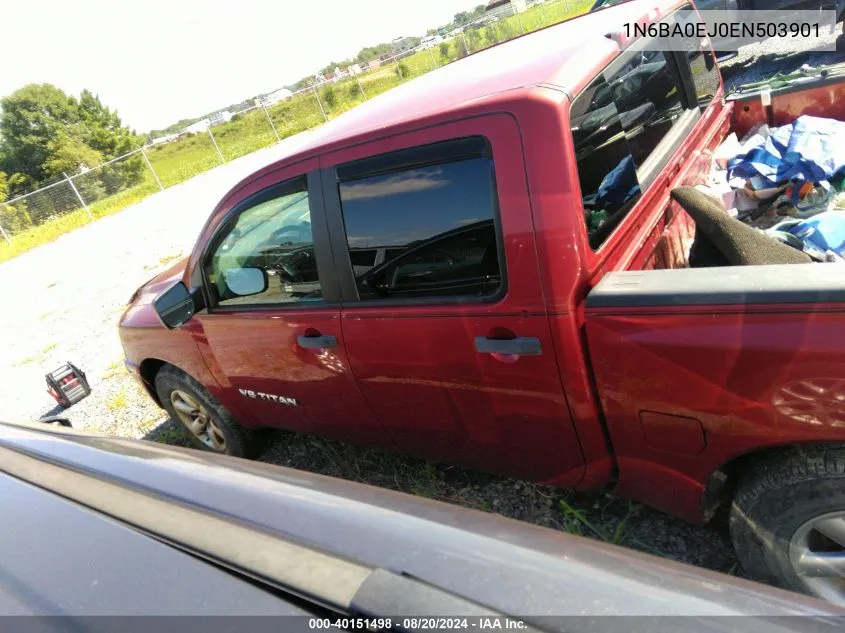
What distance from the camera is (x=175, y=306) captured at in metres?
2.85

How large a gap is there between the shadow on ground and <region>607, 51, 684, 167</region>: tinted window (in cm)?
149

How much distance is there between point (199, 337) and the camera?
9.98 ft

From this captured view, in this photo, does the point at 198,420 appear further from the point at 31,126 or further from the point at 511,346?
the point at 31,126

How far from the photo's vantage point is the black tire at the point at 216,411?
3416mm

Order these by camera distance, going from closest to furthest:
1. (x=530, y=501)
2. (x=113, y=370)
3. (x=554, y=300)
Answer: (x=554, y=300)
(x=530, y=501)
(x=113, y=370)

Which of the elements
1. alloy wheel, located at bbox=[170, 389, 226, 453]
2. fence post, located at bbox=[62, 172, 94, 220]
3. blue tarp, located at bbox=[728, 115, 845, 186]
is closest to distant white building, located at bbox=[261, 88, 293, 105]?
fence post, located at bbox=[62, 172, 94, 220]

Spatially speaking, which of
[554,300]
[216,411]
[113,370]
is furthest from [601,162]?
[113,370]

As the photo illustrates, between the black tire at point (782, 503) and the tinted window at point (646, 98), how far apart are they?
124cm

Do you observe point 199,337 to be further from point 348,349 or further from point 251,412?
point 348,349

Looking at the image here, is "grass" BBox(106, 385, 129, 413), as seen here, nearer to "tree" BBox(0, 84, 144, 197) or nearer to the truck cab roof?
the truck cab roof

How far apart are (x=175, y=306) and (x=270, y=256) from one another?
0.63 m

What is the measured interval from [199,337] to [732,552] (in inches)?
107

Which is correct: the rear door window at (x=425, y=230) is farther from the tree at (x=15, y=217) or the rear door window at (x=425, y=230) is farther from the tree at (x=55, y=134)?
the tree at (x=55, y=134)

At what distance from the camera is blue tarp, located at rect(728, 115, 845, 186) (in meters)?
2.39
